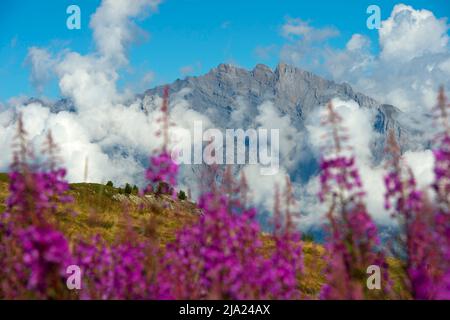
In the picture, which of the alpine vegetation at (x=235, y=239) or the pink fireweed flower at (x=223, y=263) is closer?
the alpine vegetation at (x=235, y=239)

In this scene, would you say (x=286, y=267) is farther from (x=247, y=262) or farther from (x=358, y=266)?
(x=358, y=266)

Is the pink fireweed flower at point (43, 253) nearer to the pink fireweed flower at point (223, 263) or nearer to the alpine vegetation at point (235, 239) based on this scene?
the alpine vegetation at point (235, 239)

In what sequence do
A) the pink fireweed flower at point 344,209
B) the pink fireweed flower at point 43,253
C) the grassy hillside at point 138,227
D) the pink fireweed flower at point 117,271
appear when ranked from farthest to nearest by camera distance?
the grassy hillside at point 138,227 < the pink fireweed flower at point 117,271 < the pink fireweed flower at point 344,209 < the pink fireweed flower at point 43,253

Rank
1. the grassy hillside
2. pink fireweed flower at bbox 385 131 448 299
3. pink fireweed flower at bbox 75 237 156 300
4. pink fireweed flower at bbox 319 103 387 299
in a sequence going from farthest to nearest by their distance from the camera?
the grassy hillside < pink fireweed flower at bbox 75 237 156 300 < pink fireweed flower at bbox 319 103 387 299 < pink fireweed flower at bbox 385 131 448 299

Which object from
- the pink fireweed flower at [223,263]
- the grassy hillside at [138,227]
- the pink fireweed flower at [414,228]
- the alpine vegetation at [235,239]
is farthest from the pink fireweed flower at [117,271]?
the pink fireweed flower at [414,228]

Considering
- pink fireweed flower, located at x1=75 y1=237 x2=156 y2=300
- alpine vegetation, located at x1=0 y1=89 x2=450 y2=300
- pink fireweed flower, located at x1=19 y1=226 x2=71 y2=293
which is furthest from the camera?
pink fireweed flower, located at x1=75 y1=237 x2=156 y2=300

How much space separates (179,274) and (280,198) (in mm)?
1782

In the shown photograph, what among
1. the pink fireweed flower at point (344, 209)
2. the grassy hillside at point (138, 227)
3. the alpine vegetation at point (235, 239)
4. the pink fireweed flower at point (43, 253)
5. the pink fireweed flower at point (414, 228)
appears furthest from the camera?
the grassy hillside at point (138, 227)


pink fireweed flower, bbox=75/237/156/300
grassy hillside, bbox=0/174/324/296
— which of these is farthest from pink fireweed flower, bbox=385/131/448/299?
→ pink fireweed flower, bbox=75/237/156/300

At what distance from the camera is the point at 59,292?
18.2 feet

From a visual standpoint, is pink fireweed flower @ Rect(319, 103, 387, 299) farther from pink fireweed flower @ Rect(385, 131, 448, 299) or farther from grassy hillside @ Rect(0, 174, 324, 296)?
grassy hillside @ Rect(0, 174, 324, 296)

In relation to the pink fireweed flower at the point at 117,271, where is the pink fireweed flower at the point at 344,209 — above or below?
above

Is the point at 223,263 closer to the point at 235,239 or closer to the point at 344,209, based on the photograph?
the point at 235,239
